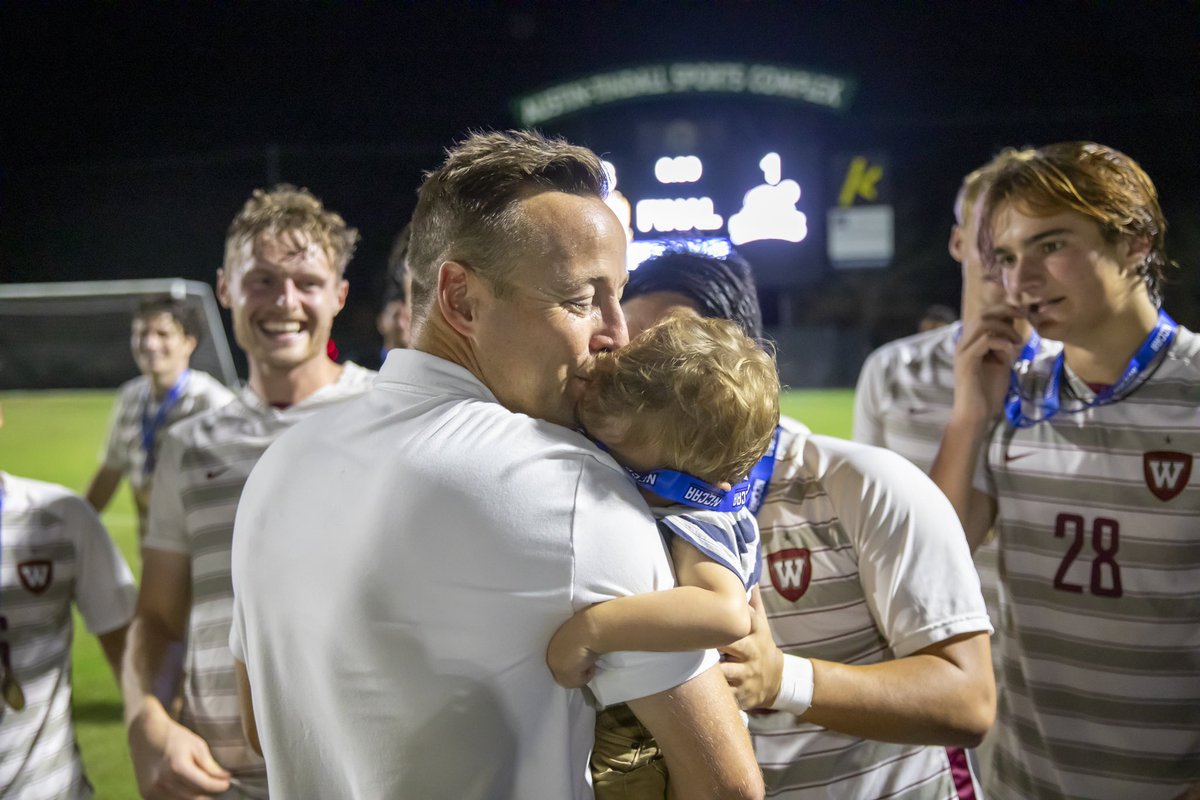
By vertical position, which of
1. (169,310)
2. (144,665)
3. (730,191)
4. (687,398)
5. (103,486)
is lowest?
(103,486)

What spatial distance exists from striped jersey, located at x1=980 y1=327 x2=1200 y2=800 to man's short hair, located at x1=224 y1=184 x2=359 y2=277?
174 centimetres

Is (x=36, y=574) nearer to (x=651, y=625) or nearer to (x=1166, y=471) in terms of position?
(x=651, y=625)

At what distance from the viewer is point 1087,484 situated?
7.26 ft

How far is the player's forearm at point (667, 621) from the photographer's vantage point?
101 centimetres

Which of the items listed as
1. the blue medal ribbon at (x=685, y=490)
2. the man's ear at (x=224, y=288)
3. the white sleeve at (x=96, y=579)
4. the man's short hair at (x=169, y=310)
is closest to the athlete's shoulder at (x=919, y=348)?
the man's ear at (x=224, y=288)

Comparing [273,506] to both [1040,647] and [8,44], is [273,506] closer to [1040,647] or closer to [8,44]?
[1040,647]

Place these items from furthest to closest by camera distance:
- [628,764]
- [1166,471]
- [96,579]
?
[96,579]
[1166,471]
[628,764]

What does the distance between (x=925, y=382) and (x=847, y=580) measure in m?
1.56

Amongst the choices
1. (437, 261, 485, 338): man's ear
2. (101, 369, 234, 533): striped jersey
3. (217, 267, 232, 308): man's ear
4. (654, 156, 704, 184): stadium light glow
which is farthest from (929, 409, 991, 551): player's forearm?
(654, 156, 704, 184): stadium light glow

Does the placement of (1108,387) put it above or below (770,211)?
below

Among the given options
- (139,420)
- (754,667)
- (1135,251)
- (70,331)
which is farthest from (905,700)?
(70,331)

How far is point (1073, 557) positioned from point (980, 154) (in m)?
10.6

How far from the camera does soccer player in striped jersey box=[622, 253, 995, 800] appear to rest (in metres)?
1.50

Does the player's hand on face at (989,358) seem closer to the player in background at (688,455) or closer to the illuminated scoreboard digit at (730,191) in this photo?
the player in background at (688,455)
